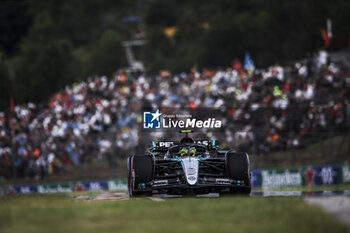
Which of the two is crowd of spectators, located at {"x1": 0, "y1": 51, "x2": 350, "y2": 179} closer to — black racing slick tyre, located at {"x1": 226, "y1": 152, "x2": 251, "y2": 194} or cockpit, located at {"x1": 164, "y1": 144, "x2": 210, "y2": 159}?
cockpit, located at {"x1": 164, "y1": 144, "x2": 210, "y2": 159}

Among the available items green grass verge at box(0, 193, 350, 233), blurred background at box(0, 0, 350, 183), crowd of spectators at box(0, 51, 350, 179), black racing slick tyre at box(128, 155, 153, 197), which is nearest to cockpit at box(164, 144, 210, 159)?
black racing slick tyre at box(128, 155, 153, 197)

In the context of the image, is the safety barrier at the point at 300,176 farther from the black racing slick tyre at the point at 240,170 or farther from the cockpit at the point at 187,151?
the black racing slick tyre at the point at 240,170

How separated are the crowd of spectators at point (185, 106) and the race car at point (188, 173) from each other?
281 inches

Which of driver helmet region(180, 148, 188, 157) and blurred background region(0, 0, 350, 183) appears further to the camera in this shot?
blurred background region(0, 0, 350, 183)

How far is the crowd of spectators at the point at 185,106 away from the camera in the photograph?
78.6 ft

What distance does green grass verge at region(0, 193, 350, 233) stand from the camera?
8.44 m

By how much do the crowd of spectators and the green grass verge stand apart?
1022cm

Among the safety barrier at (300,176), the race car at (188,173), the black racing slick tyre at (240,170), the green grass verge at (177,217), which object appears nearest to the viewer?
the green grass verge at (177,217)

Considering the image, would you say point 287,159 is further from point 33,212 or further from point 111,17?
point 111,17

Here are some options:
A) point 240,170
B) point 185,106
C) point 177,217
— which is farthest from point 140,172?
point 185,106

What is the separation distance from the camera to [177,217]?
943 cm

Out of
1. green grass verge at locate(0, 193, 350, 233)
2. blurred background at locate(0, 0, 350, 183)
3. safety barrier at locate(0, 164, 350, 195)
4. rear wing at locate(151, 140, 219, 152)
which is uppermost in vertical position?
blurred background at locate(0, 0, 350, 183)

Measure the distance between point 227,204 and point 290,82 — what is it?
672 inches

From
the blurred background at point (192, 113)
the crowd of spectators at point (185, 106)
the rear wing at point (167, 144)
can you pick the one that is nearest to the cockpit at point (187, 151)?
the rear wing at point (167, 144)
